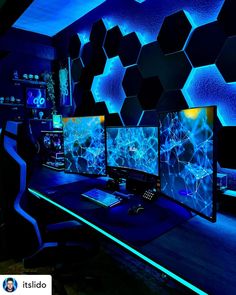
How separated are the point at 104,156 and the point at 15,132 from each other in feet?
3.48

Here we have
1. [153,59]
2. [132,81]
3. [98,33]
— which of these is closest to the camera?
[153,59]

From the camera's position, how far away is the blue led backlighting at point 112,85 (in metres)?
2.60

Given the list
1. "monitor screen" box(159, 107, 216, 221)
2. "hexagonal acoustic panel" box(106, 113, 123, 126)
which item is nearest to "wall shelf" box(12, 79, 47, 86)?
"hexagonal acoustic panel" box(106, 113, 123, 126)

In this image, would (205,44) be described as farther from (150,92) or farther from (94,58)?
(94,58)

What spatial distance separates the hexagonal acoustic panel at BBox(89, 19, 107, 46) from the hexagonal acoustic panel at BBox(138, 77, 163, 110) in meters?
0.91

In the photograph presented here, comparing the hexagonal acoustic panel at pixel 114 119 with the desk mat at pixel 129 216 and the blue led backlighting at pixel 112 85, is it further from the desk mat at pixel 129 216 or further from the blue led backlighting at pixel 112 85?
the desk mat at pixel 129 216

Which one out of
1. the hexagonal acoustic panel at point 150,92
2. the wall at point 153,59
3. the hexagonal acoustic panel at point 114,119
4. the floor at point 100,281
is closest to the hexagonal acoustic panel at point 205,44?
the wall at point 153,59

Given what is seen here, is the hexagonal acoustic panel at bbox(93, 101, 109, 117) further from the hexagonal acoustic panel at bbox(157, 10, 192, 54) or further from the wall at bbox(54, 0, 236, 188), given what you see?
the hexagonal acoustic panel at bbox(157, 10, 192, 54)

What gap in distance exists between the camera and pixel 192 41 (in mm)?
1882

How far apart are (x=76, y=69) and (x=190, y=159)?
252 centimetres

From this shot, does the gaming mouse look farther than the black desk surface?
Yes

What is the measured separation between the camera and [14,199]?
1.27 m

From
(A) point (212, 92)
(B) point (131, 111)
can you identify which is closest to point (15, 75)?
(B) point (131, 111)

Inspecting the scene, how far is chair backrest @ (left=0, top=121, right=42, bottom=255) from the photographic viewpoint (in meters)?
1.24
